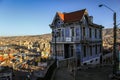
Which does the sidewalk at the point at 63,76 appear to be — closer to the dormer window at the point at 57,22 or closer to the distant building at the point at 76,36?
the distant building at the point at 76,36

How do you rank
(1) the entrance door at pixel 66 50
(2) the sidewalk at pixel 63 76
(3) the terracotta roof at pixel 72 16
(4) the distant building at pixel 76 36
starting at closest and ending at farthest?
(2) the sidewalk at pixel 63 76 < (4) the distant building at pixel 76 36 < (3) the terracotta roof at pixel 72 16 < (1) the entrance door at pixel 66 50

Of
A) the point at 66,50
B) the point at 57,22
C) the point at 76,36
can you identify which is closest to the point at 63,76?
the point at 76,36

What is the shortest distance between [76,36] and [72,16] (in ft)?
13.1

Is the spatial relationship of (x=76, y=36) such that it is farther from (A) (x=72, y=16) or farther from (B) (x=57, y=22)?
(B) (x=57, y=22)

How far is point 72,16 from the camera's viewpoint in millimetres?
26625

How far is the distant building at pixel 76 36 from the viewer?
24469mm

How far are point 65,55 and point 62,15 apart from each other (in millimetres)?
7080

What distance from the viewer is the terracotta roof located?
25172 millimetres

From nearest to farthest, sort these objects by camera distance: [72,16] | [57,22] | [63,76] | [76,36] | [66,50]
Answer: [63,76], [76,36], [72,16], [66,50], [57,22]

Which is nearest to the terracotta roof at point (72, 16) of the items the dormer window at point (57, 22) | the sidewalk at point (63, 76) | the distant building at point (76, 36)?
the distant building at point (76, 36)

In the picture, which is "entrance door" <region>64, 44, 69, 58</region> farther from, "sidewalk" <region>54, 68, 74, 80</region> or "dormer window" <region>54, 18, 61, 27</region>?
"sidewalk" <region>54, 68, 74, 80</region>

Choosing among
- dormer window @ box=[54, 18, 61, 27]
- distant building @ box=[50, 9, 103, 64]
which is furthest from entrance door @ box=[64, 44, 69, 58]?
dormer window @ box=[54, 18, 61, 27]

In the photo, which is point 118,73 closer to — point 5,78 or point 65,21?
point 65,21

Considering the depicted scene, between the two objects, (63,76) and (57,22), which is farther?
(57,22)
